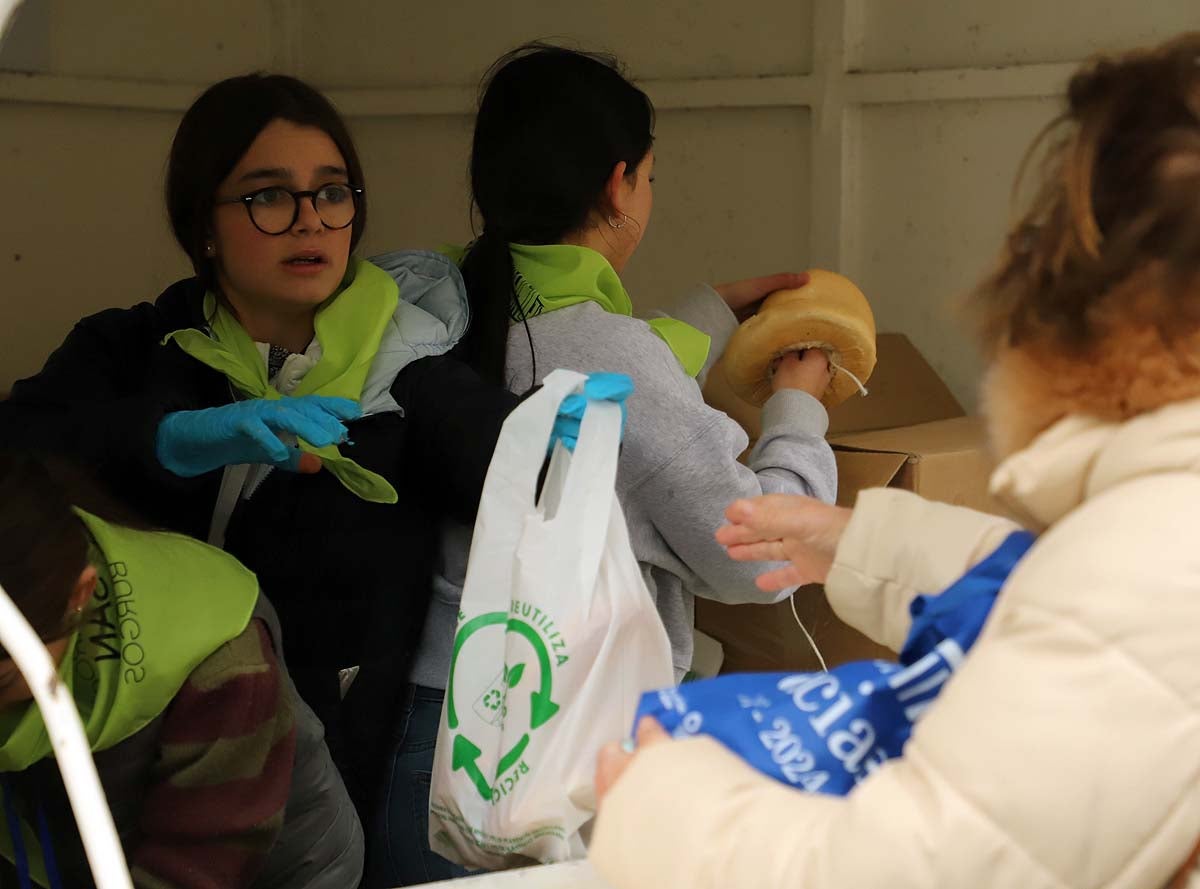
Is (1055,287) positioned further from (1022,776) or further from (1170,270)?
(1022,776)

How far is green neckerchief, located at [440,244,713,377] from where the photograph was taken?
1.42m

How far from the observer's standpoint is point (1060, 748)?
1.95 feet

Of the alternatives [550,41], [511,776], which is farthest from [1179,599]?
[550,41]

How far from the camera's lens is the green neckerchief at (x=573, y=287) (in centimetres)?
142

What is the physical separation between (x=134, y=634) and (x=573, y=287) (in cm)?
58

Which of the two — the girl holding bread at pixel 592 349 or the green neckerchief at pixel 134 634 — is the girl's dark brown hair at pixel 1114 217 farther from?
the green neckerchief at pixel 134 634

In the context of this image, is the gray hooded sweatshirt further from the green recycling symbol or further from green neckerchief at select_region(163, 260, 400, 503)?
the green recycling symbol

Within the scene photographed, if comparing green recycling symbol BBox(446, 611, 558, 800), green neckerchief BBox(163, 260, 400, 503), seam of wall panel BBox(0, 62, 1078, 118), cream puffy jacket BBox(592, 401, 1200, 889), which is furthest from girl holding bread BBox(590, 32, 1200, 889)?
seam of wall panel BBox(0, 62, 1078, 118)

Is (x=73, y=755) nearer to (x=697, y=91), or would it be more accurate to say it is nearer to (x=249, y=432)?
(x=249, y=432)

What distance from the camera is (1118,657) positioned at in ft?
1.95

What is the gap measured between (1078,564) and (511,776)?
57 centimetres

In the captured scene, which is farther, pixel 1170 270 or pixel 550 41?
pixel 550 41

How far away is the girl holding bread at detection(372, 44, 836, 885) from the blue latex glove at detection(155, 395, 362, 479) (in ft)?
0.65

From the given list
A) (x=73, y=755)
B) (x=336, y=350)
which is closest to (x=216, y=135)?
(x=336, y=350)
